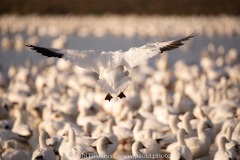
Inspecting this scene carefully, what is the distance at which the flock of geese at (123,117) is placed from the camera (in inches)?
262

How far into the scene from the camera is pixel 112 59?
6371 mm

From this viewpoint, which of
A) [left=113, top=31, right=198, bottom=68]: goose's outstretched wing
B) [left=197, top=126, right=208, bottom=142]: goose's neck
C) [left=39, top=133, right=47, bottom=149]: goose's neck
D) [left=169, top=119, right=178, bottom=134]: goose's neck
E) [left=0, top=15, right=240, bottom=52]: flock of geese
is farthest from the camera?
[left=0, top=15, right=240, bottom=52]: flock of geese

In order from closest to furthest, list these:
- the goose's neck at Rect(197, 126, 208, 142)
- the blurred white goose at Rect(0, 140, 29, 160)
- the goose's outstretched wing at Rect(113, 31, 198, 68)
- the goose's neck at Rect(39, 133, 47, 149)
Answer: the blurred white goose at Rect(0, 140, 29, 160)
the goose's outstretched wing at Rect(113, 31, 198, 68)
the goose's neck at Rect(39, 133, 47, 149)
the goose's neck at Rect(197, 126, 208, 142)

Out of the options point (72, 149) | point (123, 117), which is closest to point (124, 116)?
point (123, 117)

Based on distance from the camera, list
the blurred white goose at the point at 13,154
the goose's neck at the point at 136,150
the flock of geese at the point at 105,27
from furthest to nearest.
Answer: the flock of geese at the point at 105,27 → the goose's neck at the point at 136,150 → the blurred white goose at the point at 13,154

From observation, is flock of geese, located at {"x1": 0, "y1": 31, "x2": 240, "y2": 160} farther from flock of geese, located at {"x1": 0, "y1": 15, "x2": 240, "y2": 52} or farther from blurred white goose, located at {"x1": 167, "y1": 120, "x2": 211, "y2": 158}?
flock of geese, located at {"x1": 0, "y1": 15, "x2": 240, "y2": 52}

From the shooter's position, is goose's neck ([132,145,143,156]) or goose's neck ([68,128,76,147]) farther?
goose's neck ([68,128,76,147])

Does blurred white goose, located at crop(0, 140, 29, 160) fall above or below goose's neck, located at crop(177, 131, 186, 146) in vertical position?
below

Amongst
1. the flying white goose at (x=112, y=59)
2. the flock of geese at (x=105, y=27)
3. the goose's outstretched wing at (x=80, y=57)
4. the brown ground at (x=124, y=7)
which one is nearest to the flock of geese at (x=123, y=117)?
the flying white goose at (x=112, y=59)

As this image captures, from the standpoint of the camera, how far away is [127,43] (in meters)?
21.3

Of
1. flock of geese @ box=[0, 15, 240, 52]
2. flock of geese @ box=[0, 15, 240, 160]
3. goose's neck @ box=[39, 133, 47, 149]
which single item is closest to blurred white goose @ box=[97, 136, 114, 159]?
flock of geese @ box=[0, 15, 240, 160]

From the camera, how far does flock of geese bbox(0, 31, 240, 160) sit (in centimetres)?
664

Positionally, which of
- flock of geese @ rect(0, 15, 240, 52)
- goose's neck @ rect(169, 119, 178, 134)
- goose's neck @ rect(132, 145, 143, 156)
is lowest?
goose's neck @ rect(132, 145, 143, 156)

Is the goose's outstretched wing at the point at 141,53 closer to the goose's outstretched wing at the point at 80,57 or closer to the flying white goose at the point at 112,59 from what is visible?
the flying white goose at the point at 112,59
